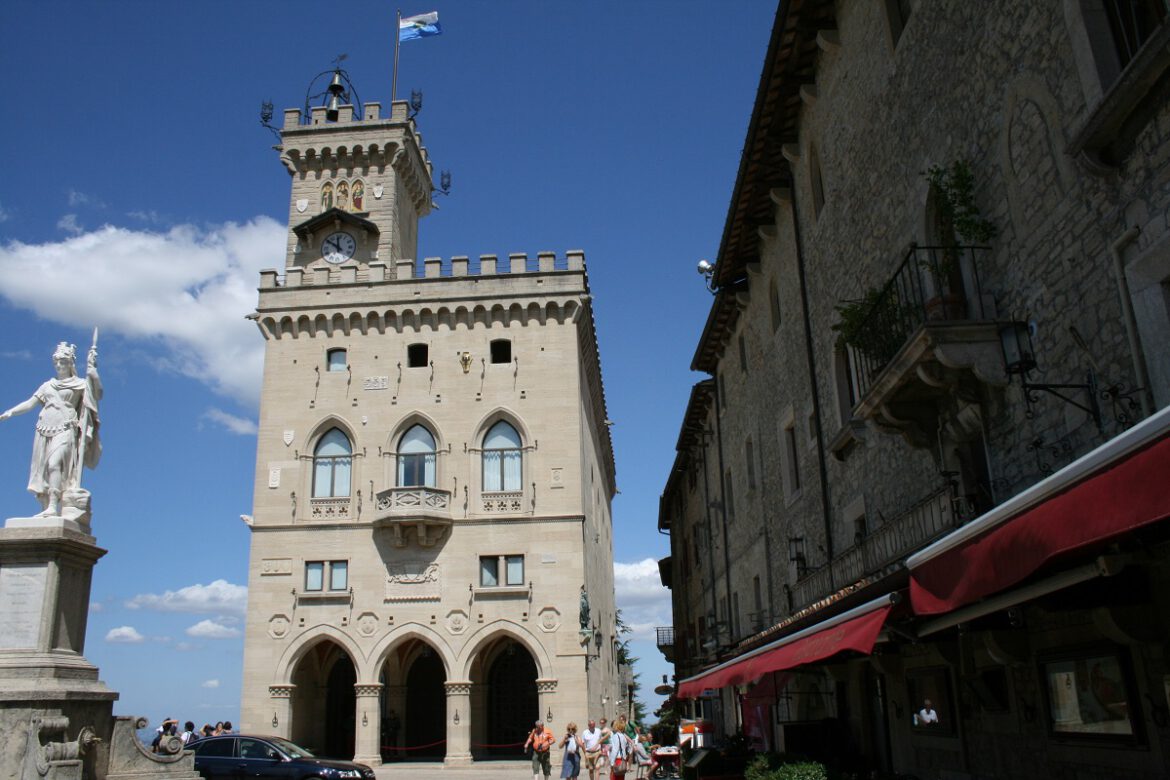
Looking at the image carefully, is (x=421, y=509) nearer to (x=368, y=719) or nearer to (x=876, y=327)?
(x=368, y=719)

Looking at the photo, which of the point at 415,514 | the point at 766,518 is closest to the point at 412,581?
the point at 415,514

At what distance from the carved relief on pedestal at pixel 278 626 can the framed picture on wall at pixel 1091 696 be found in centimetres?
2667

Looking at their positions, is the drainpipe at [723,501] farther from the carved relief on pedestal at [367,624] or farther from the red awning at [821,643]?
the red awning at [821,643]

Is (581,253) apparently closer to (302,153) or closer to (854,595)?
(302,153)

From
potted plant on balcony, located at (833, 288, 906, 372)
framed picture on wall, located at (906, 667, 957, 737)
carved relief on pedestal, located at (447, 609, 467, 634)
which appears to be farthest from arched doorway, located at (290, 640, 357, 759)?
potted plant on balcony, located at (833, 288, 906, 372)

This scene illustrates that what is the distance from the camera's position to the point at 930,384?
9.46m

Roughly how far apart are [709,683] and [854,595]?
17.8ft

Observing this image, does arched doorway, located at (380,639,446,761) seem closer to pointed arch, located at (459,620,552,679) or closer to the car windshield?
pointed arch, located at (459,620,552,679)

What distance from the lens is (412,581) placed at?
101ft

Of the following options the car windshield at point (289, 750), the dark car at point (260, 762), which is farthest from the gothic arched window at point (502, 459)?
the dark car at point (260, 762)

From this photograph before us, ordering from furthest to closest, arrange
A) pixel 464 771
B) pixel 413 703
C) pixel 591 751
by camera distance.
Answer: pixel 413 703
pixel 464 771
pixel 591 751

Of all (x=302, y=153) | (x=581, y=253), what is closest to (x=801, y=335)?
(x=581, y=253)

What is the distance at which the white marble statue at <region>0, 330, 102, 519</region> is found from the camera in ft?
36.9

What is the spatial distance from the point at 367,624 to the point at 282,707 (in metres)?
3.69
